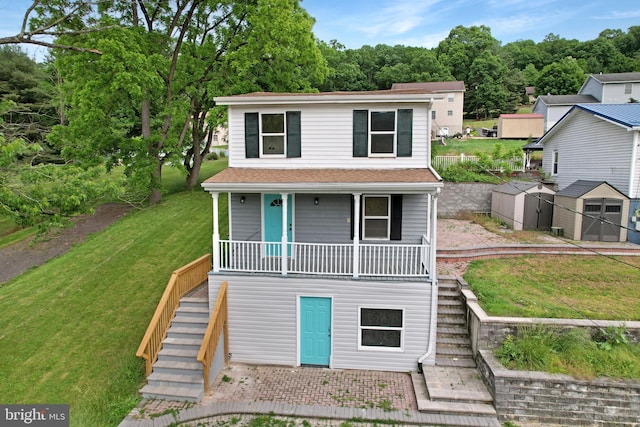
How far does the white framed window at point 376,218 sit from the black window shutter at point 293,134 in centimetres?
246

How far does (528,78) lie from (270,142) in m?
73.0

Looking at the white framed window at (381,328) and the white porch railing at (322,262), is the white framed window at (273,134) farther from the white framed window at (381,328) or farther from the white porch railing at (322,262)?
the white framed window at (381,328)

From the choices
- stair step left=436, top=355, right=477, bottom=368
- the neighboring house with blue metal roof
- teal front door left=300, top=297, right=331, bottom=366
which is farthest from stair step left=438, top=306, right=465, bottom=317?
the neighboring house with blue metal roof

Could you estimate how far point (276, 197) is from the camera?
10648 mm

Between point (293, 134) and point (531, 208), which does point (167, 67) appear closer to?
point (293, 134)

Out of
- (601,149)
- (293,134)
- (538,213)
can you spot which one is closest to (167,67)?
(293,134)

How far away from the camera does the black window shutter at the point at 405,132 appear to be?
10289 mm

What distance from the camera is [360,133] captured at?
1043cm

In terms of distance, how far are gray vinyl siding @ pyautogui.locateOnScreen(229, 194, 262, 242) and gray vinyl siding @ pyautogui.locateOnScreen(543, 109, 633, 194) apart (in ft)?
47.7

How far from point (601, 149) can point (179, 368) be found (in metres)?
18.3

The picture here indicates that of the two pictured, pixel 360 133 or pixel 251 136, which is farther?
pixel 251 136

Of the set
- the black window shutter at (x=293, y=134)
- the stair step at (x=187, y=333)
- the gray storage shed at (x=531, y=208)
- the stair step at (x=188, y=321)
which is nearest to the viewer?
the stair step at (x=187, y=333)

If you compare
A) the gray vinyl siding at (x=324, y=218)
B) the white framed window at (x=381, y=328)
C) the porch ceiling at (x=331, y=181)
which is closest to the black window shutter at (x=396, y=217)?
the porch ceiling at (x=331, y=181)

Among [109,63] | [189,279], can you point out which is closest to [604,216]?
[189,279]
